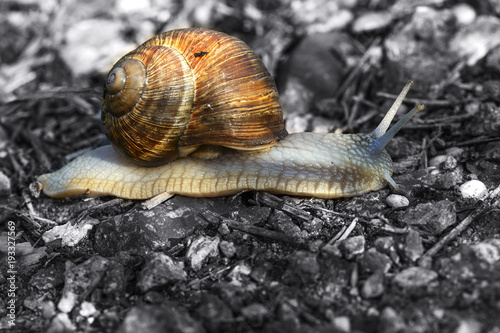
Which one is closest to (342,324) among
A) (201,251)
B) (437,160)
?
(201,251)

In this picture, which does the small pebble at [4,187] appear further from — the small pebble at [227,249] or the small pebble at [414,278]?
the small pebble at [414,278]

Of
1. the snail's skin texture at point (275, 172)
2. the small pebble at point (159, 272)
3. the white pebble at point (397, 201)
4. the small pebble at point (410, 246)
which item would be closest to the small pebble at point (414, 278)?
the small pebble at point (410, 246)

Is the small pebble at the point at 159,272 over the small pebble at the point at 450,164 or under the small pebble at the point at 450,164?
over

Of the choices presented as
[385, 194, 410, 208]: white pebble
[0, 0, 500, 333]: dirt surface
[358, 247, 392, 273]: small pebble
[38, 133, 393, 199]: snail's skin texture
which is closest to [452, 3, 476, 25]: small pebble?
[0, 0, 500, 333]: dirt surface

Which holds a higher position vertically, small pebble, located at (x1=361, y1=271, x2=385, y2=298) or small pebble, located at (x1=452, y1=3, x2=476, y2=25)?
small pebble, located at (x1=452, y1=3, x2=476, y2=25)

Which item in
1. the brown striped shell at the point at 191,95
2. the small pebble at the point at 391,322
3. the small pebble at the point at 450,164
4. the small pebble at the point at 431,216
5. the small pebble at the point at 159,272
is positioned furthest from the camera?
the small pebble at the point at 450,164

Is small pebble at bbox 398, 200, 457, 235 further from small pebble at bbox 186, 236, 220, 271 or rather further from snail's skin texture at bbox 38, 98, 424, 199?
small pebble at bbox 186, 236, 220, 271
